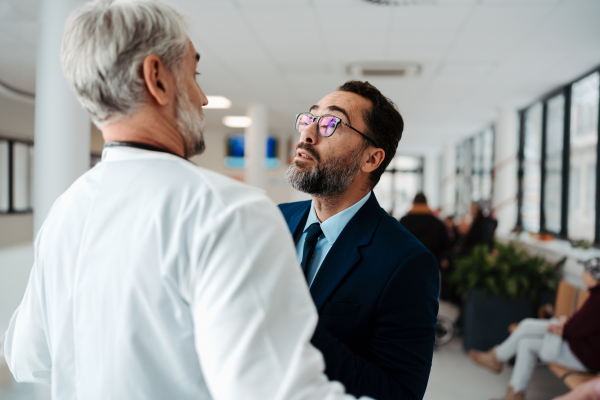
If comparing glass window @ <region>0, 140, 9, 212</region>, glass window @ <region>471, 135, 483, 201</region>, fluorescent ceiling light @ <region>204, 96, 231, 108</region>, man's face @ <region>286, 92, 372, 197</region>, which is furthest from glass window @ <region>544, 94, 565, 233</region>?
glass window @ <region>0, 140, 9, 212</region>

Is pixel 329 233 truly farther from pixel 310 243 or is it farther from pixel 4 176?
pixel 4 176

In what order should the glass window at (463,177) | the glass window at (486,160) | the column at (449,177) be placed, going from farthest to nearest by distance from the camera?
1. the column at (449,177)
2. the glass window at (463,177)
3. the glass window at (486,160)

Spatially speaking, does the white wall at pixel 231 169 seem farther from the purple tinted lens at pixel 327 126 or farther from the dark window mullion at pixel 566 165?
the purple tinted lens at pixel 327 126

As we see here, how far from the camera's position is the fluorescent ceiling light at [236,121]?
981cm

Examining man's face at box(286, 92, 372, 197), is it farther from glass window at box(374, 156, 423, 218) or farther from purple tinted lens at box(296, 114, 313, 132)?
glass window at box(374, 156, 423, 218)

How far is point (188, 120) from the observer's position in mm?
771

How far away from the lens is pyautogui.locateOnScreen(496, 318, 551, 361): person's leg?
10.7 feet

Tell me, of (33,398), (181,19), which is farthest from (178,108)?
(33,398)

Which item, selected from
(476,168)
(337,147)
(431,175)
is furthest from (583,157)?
(431,175)

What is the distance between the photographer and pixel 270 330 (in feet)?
1.97

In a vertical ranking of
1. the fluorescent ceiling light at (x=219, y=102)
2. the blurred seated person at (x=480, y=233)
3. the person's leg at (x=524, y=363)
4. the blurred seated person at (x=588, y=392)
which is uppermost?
the fluorescent ceiling light at (x=219, y=102)

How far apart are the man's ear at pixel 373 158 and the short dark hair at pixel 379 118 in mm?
18

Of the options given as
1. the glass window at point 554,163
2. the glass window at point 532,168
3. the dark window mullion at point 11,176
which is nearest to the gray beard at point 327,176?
the dark window mullion at point 11,176

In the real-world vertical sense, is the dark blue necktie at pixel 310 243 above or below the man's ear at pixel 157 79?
below
